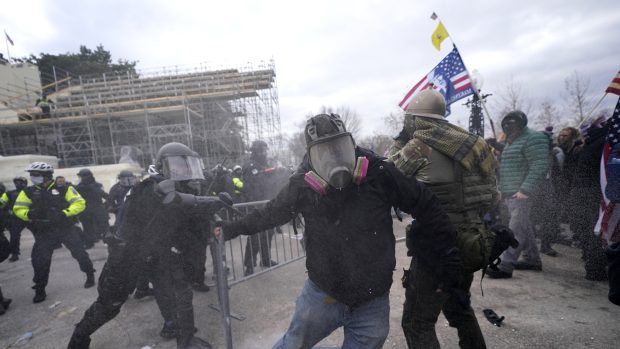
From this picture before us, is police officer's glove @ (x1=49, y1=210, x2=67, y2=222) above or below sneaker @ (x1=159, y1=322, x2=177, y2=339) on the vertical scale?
above

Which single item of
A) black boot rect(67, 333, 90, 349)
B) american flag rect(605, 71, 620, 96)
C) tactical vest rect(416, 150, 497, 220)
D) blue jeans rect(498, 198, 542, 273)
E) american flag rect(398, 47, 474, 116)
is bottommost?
black boot rect(67, 333, 90, 349)

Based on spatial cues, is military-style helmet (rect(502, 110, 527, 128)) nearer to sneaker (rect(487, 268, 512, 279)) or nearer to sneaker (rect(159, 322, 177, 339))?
sneaker (rect(487, 268, 512, 279))

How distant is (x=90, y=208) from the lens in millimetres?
7348

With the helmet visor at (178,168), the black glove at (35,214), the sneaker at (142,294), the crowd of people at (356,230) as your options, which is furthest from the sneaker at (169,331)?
the black glove at (35,214)

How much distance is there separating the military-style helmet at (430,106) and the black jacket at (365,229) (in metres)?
0.59

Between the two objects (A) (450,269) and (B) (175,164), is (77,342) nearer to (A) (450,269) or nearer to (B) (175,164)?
(B) (175,164)

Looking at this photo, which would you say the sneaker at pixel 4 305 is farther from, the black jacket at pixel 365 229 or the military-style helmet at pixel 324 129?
the military-style helmet at pixel 324 129

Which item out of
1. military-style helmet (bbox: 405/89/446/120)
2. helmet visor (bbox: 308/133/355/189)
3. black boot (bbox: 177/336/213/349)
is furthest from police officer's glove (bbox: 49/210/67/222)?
military-style helmet (bbox: 405/89/446/120)

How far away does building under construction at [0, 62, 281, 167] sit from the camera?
19375mm

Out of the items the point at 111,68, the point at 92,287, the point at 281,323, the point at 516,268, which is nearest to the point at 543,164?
the point at 516,268

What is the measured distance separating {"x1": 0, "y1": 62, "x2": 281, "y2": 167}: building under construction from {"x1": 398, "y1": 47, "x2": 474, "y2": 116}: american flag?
14587mm

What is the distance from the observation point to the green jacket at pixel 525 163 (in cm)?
358

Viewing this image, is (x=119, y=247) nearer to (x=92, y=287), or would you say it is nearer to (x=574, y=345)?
(x=92, y=287)

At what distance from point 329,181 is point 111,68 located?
41.3m
